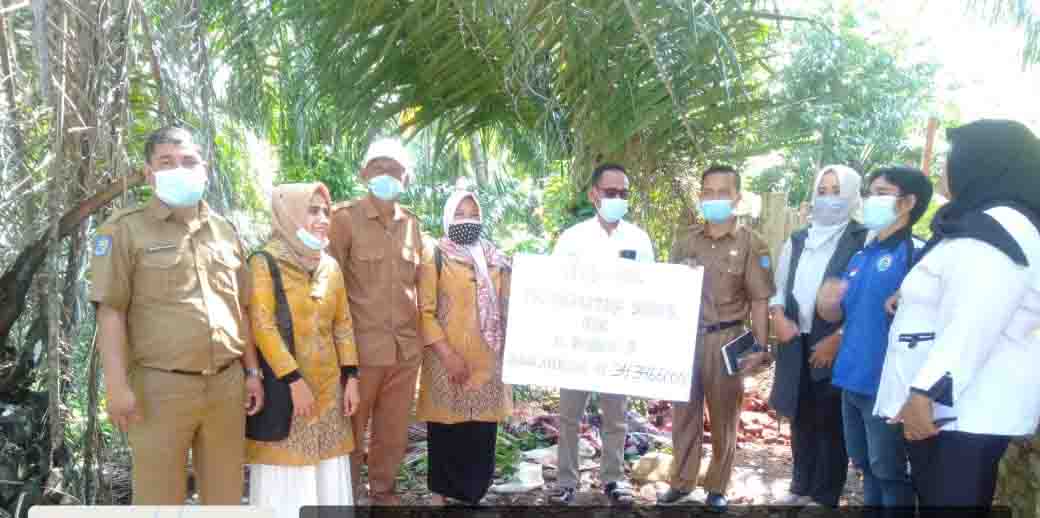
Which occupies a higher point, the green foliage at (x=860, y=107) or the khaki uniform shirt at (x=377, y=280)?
the green foliage at (x=860, y=107)

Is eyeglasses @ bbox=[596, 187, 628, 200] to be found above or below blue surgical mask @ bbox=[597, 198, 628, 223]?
above

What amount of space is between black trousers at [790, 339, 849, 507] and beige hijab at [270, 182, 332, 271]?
2279mm

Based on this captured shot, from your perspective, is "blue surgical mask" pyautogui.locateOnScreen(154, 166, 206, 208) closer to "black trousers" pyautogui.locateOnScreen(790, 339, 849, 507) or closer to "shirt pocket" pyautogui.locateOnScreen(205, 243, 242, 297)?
"shirt pocket" pyautogui.locateOnScreen(205, 243, 242, 297)

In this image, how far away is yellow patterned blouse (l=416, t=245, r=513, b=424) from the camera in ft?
11.3

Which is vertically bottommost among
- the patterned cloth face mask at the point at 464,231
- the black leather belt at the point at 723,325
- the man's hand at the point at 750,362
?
the man's hand at the point at 750,362

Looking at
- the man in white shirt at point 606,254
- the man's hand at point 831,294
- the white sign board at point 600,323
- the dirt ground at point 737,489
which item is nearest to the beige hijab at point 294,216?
the white sign board at point 600,323

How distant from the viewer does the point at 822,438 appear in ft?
12.3

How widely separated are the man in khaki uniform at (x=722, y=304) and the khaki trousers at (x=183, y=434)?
2.09 meters

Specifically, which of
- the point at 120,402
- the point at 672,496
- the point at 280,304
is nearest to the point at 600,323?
the point at 672,496

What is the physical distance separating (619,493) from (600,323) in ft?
3.08

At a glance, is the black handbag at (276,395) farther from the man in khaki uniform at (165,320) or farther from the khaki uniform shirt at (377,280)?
the khaki uniform shirt at (377,280)

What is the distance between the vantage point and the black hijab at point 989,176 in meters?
2.27

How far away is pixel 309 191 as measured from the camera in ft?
9.52

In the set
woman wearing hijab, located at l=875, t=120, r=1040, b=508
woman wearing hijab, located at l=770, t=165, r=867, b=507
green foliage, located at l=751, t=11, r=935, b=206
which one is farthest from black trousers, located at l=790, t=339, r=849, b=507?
green foliage, located at l=751, t=11, r=935, b=206
